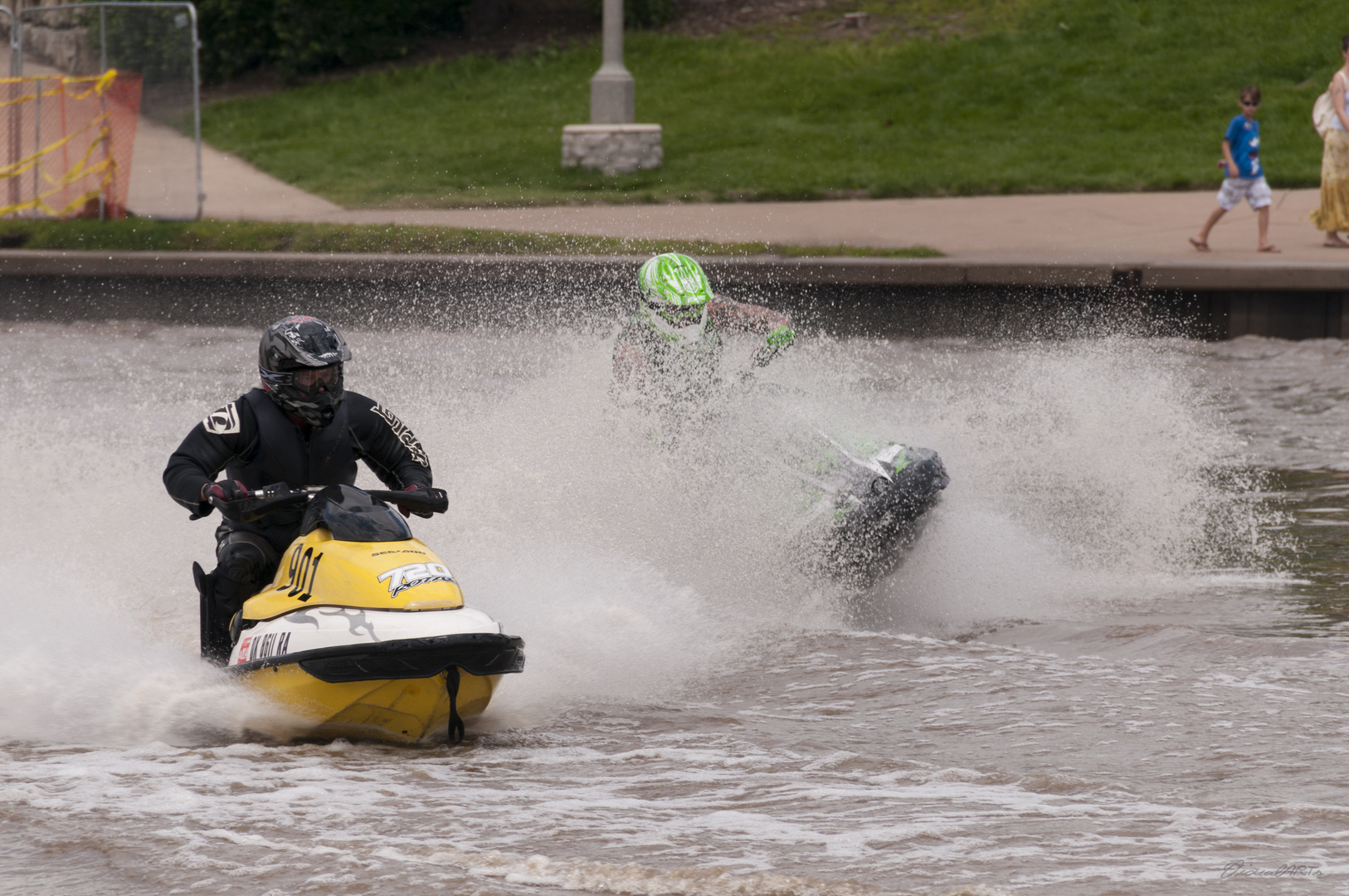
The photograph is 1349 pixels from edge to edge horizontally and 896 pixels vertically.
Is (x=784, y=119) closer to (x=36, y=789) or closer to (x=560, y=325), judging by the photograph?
(x=560, y=325)

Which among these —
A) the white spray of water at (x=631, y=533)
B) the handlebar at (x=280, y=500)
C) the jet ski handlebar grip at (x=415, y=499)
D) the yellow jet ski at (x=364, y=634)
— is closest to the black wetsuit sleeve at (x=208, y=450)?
the handlebar at (x=280, y=500)

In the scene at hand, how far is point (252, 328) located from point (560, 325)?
2.83 meters

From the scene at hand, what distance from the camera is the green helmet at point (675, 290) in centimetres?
762

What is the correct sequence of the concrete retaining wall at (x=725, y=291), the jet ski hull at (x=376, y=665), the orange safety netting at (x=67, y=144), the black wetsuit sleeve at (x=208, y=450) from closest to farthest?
the jet ski hull at (x=376, y=665) → the black wetsuit sleeve at (x=208, y=450) → the concrete retaining wall at (x=725, y=291) → the orange safety netting at (x=67, y=144)

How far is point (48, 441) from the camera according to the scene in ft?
35.4

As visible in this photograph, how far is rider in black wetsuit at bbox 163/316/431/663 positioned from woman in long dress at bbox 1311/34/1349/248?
11.3 metres

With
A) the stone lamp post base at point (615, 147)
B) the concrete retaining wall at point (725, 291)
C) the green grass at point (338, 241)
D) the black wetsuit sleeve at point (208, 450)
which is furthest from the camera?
the stone lamp post base at point (615, 147)

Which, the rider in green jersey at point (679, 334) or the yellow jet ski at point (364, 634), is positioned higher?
the rider in green jersey at point (679, 334)

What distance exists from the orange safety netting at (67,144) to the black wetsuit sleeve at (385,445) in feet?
38.9

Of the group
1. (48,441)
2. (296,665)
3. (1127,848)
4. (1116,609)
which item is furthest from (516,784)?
(48,441)

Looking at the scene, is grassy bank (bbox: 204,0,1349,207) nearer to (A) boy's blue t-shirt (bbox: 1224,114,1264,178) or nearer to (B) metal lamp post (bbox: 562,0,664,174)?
(B) metal lamp post (bbox: 562,0,664,174)

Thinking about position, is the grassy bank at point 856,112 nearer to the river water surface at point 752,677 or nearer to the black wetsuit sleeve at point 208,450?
the river water surface at point 752,677

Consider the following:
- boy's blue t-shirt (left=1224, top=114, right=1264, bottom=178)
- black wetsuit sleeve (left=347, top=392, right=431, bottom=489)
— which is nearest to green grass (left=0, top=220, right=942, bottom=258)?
boy's blue t-shirt (left=1224, top=114, right=1264, bottom=178)

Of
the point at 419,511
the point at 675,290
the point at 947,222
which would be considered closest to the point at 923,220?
the point at 947,222
